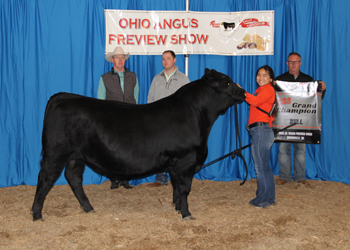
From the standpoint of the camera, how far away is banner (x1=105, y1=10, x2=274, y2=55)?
5.04m

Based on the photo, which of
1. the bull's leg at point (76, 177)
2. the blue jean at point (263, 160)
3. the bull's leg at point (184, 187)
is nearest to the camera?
the bull's leg at point (184, 187)

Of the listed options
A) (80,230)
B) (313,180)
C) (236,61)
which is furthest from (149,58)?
(313,180)

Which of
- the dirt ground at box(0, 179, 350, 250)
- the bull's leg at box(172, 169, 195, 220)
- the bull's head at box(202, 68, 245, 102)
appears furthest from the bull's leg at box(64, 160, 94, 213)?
the bull's head at box(202, 68, 245, 102)

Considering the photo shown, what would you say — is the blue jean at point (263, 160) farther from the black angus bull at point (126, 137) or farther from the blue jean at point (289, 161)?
the blue jean at point (289, 161)

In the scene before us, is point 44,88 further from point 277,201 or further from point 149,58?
point 277,201

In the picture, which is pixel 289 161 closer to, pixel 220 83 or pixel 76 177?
pixel 220 83

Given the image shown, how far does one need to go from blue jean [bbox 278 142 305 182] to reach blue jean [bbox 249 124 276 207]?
131cm

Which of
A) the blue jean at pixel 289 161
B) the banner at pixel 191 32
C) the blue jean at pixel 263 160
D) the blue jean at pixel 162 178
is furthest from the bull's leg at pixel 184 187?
the banner at pixel 191 32

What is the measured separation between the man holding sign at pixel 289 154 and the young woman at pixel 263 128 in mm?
1317

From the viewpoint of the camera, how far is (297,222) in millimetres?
3420

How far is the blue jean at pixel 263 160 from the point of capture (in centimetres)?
378

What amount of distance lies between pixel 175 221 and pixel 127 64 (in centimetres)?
287

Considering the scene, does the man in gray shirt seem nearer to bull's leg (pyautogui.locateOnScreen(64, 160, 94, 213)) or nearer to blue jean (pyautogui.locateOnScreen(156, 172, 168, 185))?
blue jean (pyautogui.locateOnScreen(156, 172, 168, 185))

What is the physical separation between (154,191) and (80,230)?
1.75m
